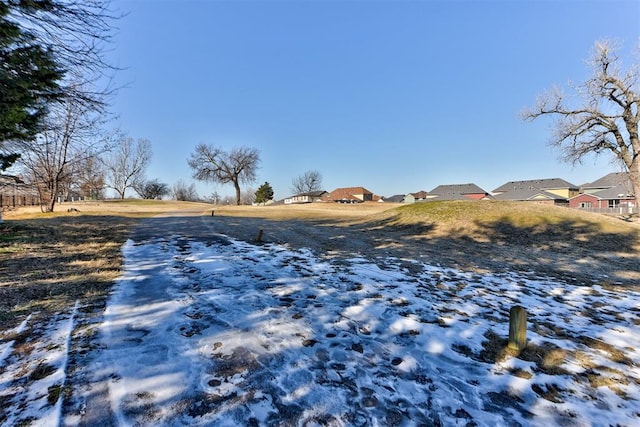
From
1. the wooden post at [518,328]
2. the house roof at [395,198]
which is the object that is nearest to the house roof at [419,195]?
the house roof at [395,198]

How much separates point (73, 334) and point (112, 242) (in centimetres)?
597

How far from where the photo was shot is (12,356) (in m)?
2.71

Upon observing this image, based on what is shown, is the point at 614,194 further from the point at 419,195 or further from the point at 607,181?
the point at 419,195

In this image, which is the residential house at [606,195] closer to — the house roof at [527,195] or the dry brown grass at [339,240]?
the house roof at [527,195]

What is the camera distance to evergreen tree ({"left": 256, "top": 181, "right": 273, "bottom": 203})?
6605 cm

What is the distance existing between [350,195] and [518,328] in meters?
80.4

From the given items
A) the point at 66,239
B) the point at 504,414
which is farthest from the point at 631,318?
the point at 66,239

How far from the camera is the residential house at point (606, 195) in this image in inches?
1572

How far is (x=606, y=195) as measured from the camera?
140ft

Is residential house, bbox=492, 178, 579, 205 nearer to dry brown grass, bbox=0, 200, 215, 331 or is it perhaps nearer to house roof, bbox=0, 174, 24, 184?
dry brown grass, bbox=0, 200, 215, 331

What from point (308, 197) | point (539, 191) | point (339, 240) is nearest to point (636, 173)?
point (339, 240)

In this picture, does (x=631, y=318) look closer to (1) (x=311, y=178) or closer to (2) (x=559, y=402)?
(2) (x=559, y=402)

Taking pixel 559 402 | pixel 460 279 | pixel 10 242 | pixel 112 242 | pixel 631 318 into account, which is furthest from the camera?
pixel 112 242

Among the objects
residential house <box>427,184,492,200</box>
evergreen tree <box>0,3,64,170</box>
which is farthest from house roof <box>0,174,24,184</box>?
residential house <box>427,184,492,200</box>
